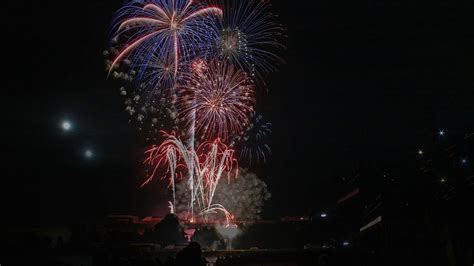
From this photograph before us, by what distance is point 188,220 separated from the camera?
40.8 meters

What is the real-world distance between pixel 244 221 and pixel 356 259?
24637 mm

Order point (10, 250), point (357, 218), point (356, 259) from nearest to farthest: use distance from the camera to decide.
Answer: point (356, 259)
point (10, 250)
point (357, 218)

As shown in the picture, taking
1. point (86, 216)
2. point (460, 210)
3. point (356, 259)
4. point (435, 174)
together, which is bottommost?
point (356, 259)

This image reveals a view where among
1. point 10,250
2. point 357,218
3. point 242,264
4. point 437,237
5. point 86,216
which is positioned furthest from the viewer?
point 86,216

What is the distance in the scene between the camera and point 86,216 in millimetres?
44500

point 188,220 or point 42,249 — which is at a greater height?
point 188,220

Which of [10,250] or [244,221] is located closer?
[10,250]

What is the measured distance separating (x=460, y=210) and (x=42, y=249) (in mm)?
19464

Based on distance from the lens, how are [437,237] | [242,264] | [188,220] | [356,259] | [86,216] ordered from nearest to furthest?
[437,237]
[356,259]
[242,264]
[188,220]
[86,216]

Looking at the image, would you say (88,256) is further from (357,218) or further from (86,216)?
(86,216)

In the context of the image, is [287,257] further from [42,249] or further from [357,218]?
[42,249]

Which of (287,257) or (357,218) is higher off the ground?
(357,218)

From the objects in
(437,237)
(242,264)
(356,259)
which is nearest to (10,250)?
(242,264)

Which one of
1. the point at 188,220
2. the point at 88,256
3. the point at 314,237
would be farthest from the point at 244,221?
the point at 88,256
